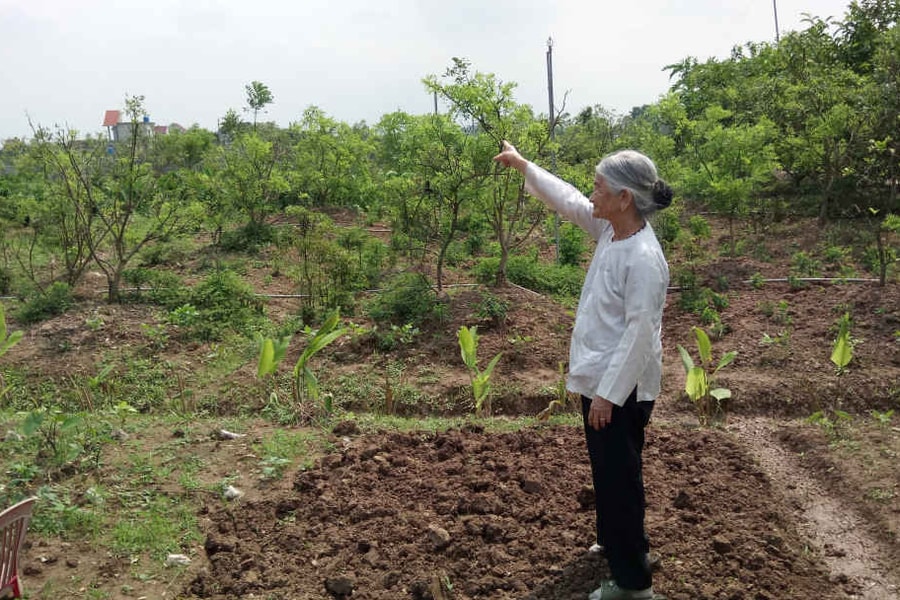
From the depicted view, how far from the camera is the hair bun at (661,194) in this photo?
3.10m

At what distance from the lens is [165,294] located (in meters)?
9.18

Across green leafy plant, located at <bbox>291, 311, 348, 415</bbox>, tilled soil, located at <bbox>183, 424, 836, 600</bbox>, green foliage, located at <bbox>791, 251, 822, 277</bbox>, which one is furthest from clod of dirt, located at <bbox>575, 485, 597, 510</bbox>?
green foliage, located at <bbox>791, 251, 822, 277</bbox>

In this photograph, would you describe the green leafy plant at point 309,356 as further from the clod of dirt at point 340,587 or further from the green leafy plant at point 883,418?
the green leafy plant at point 883,418

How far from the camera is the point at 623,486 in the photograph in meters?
3.17

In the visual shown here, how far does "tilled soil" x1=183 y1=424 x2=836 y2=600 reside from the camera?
11.7 ft

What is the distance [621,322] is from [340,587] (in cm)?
176

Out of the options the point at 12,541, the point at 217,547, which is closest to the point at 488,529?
the point at 217,547

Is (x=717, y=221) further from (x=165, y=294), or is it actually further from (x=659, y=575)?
(x=659, y=575)

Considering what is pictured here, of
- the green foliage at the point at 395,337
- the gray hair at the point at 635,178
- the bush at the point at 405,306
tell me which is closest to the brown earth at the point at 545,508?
the green foliage at the point at 395,337

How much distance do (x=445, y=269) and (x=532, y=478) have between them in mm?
6183

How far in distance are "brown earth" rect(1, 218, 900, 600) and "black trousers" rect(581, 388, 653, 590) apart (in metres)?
0.34

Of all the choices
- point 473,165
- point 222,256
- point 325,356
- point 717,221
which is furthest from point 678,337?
point 222,256

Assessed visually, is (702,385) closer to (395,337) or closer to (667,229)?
(395,337)

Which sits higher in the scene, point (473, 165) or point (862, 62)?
point (862, 62)
